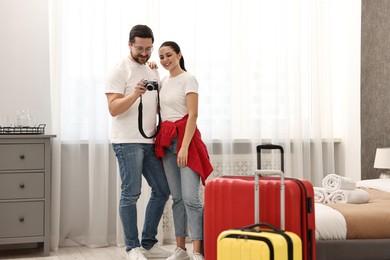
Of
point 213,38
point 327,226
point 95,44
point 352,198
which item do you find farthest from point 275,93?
point 327,226

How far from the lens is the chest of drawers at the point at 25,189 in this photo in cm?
417

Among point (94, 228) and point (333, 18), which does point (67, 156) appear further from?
point (333, 18)

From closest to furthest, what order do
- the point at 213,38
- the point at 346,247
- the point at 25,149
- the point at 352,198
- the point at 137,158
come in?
the point at 346,247, the point at 352,198, the point at 137,158, the point at 25,149, the point at 213,38

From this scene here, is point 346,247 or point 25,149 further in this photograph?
point 25,149

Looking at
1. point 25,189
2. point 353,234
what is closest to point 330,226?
point 353,234

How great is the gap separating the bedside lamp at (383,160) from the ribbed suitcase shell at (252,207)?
1960mm

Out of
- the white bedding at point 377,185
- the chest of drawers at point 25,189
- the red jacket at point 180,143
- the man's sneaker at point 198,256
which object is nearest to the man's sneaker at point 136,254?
the man's sneaker at point 198,256

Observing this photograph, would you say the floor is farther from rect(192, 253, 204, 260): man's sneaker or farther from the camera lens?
the camera lens

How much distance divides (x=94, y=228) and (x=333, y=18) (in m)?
2.61

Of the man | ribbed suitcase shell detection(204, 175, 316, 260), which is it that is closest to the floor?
the man

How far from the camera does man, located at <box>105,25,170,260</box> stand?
12.2 ft

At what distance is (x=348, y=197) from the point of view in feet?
11.0

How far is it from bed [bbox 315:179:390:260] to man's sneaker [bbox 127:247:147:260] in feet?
3.81

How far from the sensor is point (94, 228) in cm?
460
